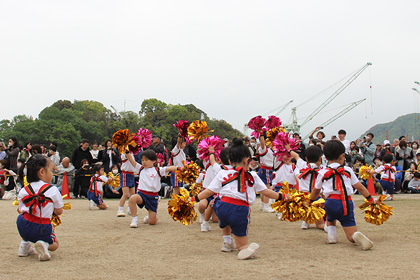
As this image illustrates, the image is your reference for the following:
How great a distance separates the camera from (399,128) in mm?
143250

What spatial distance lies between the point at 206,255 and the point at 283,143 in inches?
178

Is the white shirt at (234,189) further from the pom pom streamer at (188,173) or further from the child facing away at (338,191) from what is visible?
the pom pom streamer at (188,173)

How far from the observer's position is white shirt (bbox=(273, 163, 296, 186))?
10.1 meters

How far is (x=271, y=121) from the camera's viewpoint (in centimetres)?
1022

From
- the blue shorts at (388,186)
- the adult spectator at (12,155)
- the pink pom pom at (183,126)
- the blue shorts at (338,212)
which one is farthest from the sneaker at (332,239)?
the adult spectator at (12,155)

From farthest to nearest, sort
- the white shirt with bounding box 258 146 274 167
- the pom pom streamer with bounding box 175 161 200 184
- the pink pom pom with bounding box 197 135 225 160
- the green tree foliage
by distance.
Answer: the green tree foliage
the white shirt with bounding box 258 146 274 167
the pink pom pom with bounding box 197 135 225 160
the pom pom streamer with bounding box 175 161 200 184

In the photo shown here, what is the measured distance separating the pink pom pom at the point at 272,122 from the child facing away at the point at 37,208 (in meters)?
5.82

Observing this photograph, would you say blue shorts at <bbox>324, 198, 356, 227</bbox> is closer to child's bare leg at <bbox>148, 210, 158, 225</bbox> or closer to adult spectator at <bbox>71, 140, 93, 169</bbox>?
child's bare leg at <bbox>148, 210, 158, 225</bbox>

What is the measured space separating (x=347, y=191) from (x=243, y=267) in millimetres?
2338

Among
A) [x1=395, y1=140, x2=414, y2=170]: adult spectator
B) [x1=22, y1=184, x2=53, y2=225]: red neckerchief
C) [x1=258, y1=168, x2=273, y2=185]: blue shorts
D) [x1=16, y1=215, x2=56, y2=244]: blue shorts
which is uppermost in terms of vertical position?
[x1=395, y1=140, x2=414, y2=170]: adult spectator

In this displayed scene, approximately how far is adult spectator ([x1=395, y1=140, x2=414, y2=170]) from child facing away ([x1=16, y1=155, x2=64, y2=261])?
14.5m

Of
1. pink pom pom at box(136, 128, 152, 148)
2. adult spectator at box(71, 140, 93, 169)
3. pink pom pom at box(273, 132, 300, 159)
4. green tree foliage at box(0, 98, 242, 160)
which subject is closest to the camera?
pink pom pom at box(273, 132, 300, 159)

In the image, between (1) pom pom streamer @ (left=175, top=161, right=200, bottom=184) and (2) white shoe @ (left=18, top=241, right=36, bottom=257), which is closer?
(2) white shoe @ (left=18, top=241, right=36, bottom=257)

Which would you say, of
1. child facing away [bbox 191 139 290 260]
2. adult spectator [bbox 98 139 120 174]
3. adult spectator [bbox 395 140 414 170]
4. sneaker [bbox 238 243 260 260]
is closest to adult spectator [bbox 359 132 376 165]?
adult spectator [bbox 395 140 414 170]
